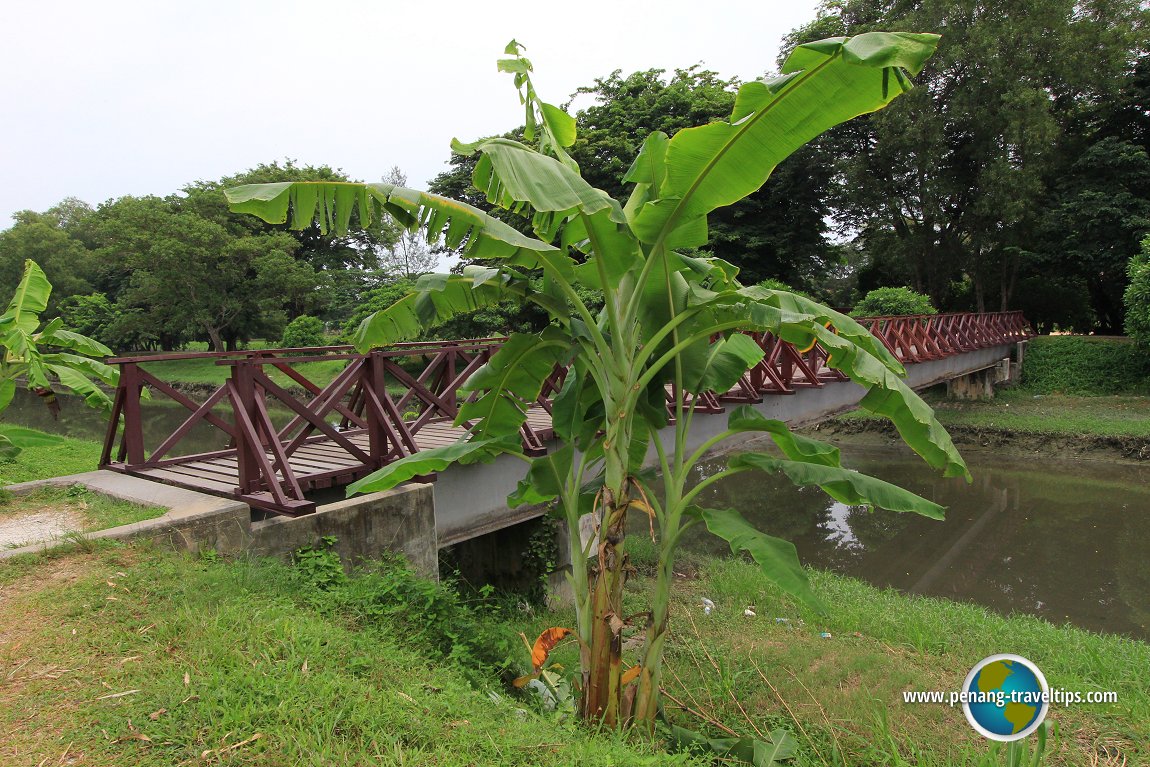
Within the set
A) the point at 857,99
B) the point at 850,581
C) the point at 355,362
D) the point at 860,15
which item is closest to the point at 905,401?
the point at 857,99

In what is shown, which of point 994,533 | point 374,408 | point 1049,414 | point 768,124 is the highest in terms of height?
point 768,124

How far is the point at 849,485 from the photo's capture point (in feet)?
11.4

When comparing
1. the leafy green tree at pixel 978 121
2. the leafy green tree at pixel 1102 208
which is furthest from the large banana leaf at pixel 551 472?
the leafy green tree at pixel 1102 208

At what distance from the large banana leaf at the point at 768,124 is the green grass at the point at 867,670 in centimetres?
291

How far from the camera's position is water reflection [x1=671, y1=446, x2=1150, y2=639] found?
8.43m

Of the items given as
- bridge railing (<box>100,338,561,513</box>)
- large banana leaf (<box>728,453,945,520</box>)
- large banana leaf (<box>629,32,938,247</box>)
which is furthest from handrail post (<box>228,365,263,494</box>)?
large banana leaf (<box>728,453,945,520</box>)

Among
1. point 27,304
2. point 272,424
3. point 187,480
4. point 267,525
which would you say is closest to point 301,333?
point 27,304

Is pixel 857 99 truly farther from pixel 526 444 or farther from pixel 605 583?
pixel 526 444

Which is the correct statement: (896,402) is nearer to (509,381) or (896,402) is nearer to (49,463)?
(509,381)

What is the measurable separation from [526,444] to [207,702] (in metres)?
3.84

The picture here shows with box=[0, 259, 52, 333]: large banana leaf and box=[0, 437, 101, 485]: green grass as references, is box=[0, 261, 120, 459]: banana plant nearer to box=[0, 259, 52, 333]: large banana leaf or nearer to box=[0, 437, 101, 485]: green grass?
box=[0, 259, 52, 333]: large banana leaf

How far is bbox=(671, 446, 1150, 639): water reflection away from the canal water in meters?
0.02

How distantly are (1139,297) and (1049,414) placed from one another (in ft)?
11.8

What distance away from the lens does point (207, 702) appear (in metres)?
2.57
